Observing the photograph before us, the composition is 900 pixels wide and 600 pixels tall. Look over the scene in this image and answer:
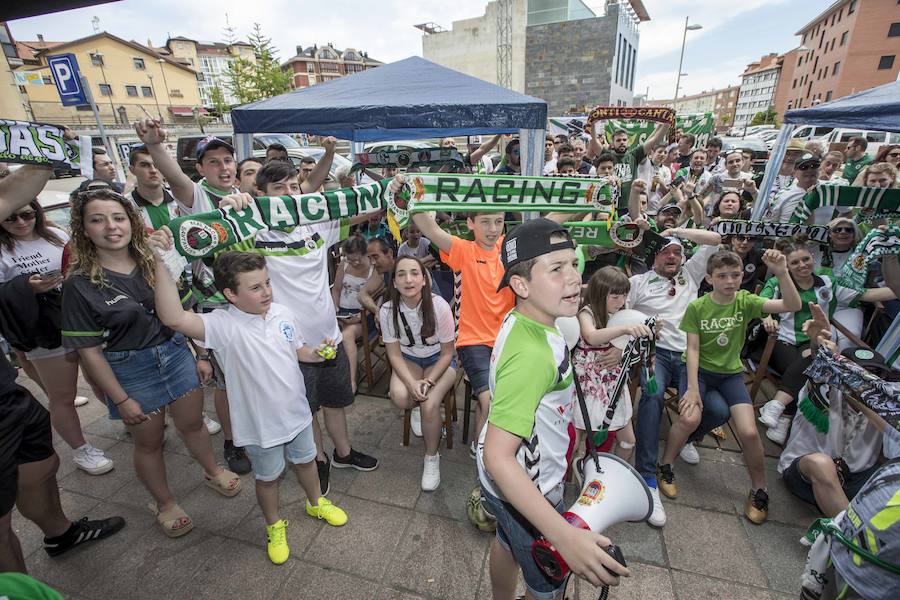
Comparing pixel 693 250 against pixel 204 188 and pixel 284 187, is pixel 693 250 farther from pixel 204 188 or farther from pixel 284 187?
pixel 204 188

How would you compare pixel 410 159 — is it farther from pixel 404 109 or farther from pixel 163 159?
pixel 163 159

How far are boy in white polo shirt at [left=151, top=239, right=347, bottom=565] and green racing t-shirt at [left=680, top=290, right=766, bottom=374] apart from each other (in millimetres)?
3048

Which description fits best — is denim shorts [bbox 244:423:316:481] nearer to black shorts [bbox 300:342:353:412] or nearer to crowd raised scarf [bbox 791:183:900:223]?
black shorts [bbox 300:342:353:412]

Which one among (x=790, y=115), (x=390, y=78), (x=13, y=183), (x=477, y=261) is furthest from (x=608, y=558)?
(x=790, y=115)

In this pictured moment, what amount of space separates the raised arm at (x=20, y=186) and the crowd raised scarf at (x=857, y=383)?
14.0 feet

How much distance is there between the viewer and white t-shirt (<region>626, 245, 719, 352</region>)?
137 inches

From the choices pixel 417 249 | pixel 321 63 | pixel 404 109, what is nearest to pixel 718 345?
pixel 417 249

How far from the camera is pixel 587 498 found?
1.79 meters

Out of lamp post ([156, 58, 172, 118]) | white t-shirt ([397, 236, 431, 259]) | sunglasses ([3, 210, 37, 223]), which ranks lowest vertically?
white t-shirt ([397, 236, 431, 259])

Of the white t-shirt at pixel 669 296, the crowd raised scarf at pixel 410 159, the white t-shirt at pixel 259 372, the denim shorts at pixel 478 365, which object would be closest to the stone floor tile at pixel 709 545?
the white t-shirt at pixel 669 296

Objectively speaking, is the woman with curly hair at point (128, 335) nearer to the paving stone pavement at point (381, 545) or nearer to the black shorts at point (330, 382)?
the paving stone pavement at point (381, 545)

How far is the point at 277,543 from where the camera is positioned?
266 centimetres

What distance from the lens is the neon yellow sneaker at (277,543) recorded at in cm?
263

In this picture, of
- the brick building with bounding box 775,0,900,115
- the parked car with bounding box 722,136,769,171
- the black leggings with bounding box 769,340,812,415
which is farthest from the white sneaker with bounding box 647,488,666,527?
the brick building with bounding box 775,0,900,115
